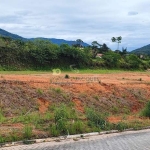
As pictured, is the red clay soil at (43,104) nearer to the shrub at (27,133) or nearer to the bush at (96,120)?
the bush at (96,120)

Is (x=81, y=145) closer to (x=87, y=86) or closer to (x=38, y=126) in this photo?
(x=38, y=126)

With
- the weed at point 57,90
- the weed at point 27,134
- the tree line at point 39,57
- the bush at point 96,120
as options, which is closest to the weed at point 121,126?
the bush at point 96,120

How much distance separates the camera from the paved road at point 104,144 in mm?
11945

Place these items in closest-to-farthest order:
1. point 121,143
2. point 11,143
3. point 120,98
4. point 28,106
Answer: point 11,143 < point 121,143 < point 28,106 < point 120,98

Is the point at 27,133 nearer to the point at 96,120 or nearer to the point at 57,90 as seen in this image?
the point at 96,120

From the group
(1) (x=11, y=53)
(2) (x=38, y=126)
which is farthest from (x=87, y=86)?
(1) (x=11, y=53)

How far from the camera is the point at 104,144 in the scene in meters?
12.8

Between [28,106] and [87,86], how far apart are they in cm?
639

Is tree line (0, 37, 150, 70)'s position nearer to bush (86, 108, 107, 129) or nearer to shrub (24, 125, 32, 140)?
bush (86, 108, 107, 129)

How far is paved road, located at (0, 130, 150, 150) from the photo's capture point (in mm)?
11945

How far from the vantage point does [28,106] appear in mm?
18016

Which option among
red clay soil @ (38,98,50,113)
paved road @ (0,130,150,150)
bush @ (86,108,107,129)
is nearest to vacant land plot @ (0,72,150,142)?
red clay soil @ (38,98,50,113)

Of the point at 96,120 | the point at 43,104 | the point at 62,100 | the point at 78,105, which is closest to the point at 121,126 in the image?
the point at 96,120

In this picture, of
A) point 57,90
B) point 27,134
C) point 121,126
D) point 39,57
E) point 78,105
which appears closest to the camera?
point 27,134
